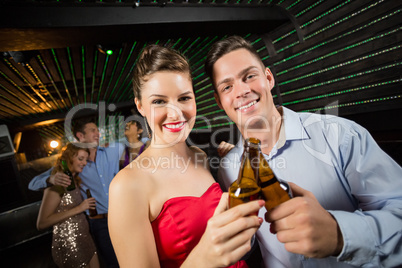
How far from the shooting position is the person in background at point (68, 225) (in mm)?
2805

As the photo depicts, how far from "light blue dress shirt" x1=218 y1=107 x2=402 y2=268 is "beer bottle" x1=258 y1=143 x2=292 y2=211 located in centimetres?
23

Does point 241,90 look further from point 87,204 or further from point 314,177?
point 87,204

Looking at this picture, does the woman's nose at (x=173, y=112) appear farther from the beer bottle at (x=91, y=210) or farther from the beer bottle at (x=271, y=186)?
the beer bottle at (x=91, y=210)

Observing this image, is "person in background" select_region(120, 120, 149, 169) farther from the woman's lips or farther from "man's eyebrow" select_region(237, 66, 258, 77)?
"man's eyebrow" select_region(237, 66, 258, 77)

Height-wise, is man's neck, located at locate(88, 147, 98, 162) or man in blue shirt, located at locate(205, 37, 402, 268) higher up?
man's neck, located at locate(88, 147, 98, 162)

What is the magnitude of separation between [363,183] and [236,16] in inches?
120

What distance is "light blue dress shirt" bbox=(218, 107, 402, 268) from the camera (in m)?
0.93

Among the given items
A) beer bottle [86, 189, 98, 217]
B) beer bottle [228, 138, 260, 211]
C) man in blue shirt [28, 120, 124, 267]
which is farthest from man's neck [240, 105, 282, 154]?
beer bottle [86, 189, 98, 217]

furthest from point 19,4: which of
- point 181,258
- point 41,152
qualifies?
point 41,152

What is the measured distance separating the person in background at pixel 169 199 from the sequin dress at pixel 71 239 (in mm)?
2277

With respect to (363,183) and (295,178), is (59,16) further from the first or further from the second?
(363,183)

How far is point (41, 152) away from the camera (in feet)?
47.1

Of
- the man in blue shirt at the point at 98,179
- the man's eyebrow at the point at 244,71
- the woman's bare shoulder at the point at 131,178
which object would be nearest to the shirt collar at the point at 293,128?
the man's eyebrow at the point at 244,71

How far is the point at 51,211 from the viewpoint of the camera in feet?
9.22
